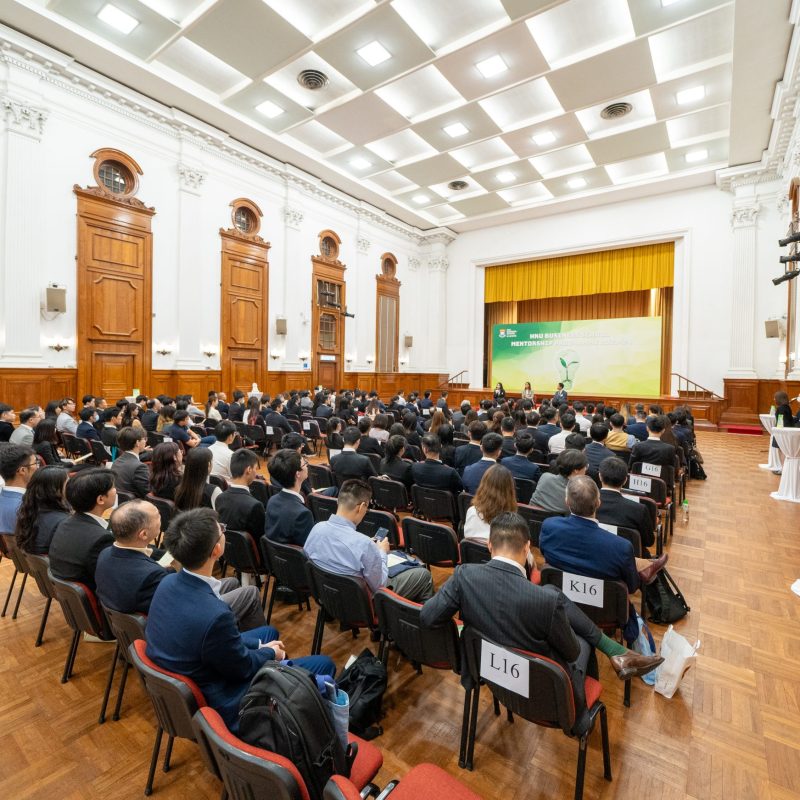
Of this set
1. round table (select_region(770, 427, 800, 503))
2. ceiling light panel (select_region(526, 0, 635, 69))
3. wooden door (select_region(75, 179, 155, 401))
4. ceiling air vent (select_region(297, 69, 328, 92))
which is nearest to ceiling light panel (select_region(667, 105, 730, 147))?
ceiling light panel (select_region(526, 0, 635, 69))

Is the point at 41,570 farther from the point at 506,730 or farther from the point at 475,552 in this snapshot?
the point at 506,730

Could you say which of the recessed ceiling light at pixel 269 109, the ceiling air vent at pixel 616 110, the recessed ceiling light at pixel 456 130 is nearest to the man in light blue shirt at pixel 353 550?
the recessed ceiling light at pixel 269 109

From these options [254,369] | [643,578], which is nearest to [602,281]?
[254,369]

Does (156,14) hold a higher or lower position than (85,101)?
higher

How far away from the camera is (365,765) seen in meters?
1.52

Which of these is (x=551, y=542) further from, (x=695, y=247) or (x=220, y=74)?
(x=695, y=247)

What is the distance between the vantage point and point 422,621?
6.40 ft

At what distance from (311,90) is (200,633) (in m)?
11.1

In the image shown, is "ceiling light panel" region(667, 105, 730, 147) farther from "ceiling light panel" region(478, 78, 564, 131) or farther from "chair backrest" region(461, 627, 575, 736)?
"chair backrest" region(461, 627, 575, 736)

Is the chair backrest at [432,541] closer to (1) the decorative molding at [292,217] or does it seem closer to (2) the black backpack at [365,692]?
(2) the black backpack at [365,692]

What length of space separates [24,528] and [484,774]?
8.94 feet

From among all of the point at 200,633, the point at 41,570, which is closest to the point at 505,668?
the point at 200,633

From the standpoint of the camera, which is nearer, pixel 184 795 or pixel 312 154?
pixel 184 795

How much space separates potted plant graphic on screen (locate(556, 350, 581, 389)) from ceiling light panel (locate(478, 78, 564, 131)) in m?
7.33
